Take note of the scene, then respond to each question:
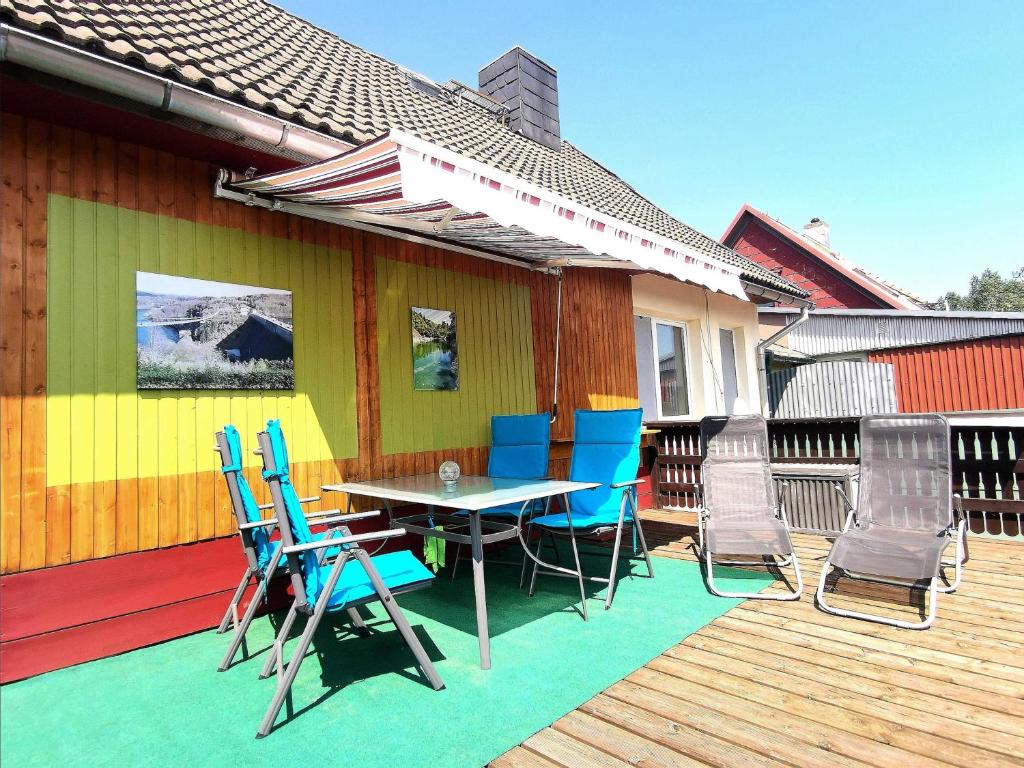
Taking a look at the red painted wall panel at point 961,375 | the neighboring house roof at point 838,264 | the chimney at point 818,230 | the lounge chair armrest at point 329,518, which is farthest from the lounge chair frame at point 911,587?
the chimney at point 818,230

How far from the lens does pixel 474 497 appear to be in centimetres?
379

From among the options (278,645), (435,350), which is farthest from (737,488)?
(278,645)

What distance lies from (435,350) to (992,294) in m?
57.4

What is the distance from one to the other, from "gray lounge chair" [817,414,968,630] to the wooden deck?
1.05 feet

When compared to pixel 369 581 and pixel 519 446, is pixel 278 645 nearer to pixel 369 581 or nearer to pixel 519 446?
pixel 369 581

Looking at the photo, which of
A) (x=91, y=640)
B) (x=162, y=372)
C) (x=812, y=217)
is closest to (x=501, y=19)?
(x=162, y=372)

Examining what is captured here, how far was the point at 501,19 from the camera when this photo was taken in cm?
971

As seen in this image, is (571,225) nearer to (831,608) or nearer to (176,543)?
(831,608)

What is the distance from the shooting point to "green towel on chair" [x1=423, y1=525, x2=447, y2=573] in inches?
218

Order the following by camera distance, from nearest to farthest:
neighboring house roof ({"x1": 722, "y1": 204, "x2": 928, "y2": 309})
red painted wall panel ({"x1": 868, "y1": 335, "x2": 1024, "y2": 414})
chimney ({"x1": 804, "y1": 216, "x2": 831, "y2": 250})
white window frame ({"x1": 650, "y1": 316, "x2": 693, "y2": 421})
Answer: white window frame ({"x1": 650, "y1": 316, "x2": 693, "y2": 421}) < red painted wall panel ({"x1": 868, "y1": 335, "x2": 1024, "y2": 414}) < neighboring house roof ({"x1": 722, "y1": 204, "x2": 928, "y2": 309}) < chimney ({"x1": 804, "y1": 216, "x2": 831, "y2": 250})

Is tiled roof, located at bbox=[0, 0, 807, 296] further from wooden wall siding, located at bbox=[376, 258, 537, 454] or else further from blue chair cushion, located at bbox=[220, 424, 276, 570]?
blue chair cushion, located at bbox=[220, 424, 276, 570]

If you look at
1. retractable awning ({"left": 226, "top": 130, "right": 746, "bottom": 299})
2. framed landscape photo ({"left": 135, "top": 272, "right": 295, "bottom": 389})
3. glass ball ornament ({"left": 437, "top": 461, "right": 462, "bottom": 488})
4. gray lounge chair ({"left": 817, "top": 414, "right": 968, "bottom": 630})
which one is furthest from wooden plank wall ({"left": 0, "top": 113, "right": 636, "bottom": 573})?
gray lounge chair ({"left": 817, "top": 414, "right": 968, "bottom": 630})

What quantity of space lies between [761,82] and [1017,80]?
473 cm

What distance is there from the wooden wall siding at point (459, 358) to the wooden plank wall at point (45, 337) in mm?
163
